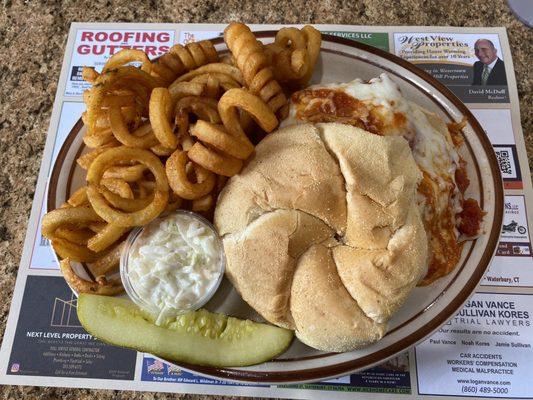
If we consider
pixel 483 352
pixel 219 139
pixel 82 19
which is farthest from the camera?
pixel 82 19

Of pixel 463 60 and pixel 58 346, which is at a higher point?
pixel 463 60

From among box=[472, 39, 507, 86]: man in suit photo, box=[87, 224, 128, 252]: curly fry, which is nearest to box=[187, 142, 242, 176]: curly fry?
box=[87, 224, 128, 252]: curly fry

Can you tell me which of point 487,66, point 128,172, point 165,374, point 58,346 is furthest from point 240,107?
point 487,66

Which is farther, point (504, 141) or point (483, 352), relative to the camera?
point (504, 141)

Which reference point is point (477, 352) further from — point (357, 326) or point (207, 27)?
point (207, 27)

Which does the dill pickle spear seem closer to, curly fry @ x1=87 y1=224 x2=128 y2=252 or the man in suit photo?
curly fry @ x1=87 y1=224 x2=128 y2=252

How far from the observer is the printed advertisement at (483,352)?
139 cm

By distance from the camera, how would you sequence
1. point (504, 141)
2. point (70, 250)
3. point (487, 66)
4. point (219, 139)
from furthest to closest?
point (487, 66) < point (504, 141) < point (70, 250) < point (219, 139)

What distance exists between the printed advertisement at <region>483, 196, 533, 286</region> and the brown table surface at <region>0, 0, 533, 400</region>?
0.29 meters

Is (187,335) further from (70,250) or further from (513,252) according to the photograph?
(513,252)

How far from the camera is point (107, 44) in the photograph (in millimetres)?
1888

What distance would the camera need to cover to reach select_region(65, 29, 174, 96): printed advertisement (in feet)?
6.09

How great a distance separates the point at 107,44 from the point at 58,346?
117 cm

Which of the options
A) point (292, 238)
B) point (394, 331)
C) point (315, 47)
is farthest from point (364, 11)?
point (394, 331)
